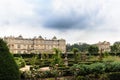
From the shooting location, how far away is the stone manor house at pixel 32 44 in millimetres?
103812

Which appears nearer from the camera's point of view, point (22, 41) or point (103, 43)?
point (22, 41)

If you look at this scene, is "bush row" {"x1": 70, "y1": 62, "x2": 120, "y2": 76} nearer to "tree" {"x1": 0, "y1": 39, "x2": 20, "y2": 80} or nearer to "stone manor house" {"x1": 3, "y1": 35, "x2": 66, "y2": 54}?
"tree" {"x1": 0, "y1": 39, "x2": 20, "y2": 80}

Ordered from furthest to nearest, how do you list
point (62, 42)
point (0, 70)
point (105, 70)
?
point (62, 42) → point (105, 70) → point (0, 70)

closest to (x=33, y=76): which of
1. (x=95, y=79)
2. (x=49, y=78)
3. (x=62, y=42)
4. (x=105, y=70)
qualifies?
(x=49, y=78)

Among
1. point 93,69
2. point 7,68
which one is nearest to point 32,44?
point 93,69

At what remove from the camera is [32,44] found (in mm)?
110312


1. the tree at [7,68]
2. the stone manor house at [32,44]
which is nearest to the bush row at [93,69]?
the tree at [7,68]

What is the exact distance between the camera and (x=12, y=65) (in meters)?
8.61

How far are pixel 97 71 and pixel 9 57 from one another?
9823 millimetres

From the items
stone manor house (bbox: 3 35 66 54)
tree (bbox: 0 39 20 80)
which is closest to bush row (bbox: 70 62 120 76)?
tree (bbox: 0 39 20 80)

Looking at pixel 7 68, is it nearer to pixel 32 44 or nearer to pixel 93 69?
pixel 93 69

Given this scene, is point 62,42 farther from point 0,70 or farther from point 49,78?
point 0,70

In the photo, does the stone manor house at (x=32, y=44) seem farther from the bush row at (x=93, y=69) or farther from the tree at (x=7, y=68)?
the tree at (x=7, y=68)

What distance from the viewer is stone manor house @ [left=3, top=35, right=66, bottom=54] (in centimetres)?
10381
